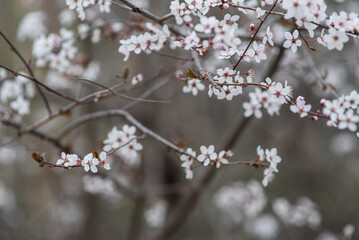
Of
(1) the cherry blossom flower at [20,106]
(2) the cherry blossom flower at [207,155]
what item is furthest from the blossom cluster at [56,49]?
(2) the cherry blossom flower at [207,155]

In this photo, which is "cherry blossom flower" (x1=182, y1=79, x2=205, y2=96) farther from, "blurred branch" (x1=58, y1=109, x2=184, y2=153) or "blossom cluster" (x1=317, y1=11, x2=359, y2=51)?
"blossom cluster" (x1=317, y1=11, x2=359, y2=51)

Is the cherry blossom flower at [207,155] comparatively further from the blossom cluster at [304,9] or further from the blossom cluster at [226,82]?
the blossom cluster at [304,9]

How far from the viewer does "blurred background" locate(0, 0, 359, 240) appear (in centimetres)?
416

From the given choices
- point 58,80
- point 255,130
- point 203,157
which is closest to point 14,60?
point 58,80

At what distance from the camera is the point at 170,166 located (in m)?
5.11

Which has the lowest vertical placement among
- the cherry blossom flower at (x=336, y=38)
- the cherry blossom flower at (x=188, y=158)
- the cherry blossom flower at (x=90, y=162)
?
→ the cherry blossom flower at (x=188, y=158)

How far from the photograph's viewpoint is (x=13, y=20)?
5668 mm

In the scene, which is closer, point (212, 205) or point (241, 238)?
point (241, 238)

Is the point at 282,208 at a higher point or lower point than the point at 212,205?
higher

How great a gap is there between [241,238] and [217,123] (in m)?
1.72

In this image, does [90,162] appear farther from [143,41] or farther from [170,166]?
[170,166]

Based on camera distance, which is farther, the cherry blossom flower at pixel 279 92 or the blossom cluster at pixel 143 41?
the blossom cluster at pixel 143 41

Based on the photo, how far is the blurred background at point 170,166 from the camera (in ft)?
13.7

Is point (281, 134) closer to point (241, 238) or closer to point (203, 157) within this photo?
point (241, 238)
